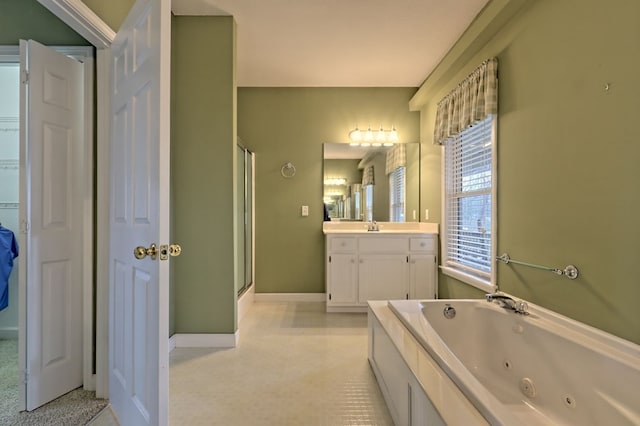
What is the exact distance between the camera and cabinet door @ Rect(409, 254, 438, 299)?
3.30 meters

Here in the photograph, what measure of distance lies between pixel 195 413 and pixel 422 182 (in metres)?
3.14

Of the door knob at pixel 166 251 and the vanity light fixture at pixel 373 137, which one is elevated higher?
the vanity light fixture at pixel 373 137

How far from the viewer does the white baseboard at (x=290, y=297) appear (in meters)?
3.81

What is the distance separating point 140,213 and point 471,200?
2.57 meters

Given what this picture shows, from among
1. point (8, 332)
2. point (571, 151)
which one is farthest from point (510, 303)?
point (8, 332)

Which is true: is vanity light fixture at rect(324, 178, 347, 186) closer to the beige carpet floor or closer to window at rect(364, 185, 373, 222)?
window at rect(364, 185, 373, 222)

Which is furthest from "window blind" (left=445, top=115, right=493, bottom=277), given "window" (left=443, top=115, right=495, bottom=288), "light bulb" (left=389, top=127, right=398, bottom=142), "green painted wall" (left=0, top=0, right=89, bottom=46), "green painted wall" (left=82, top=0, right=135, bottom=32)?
"green painted wall" (left=0, top=0, right=89, bottom=46)

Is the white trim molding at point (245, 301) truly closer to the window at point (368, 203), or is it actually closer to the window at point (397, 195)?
the window at point (368, 203)

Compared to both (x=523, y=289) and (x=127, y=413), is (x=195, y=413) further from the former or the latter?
(x=523, y=289)

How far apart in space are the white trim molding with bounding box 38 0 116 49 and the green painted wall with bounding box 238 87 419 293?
2.19 m

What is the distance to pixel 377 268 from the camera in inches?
130

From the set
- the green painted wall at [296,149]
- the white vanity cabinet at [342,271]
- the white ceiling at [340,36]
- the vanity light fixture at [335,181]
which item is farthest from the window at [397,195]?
the white ceiling at [340,36]

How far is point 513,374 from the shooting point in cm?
172

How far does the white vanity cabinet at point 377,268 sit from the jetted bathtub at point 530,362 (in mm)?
1242
